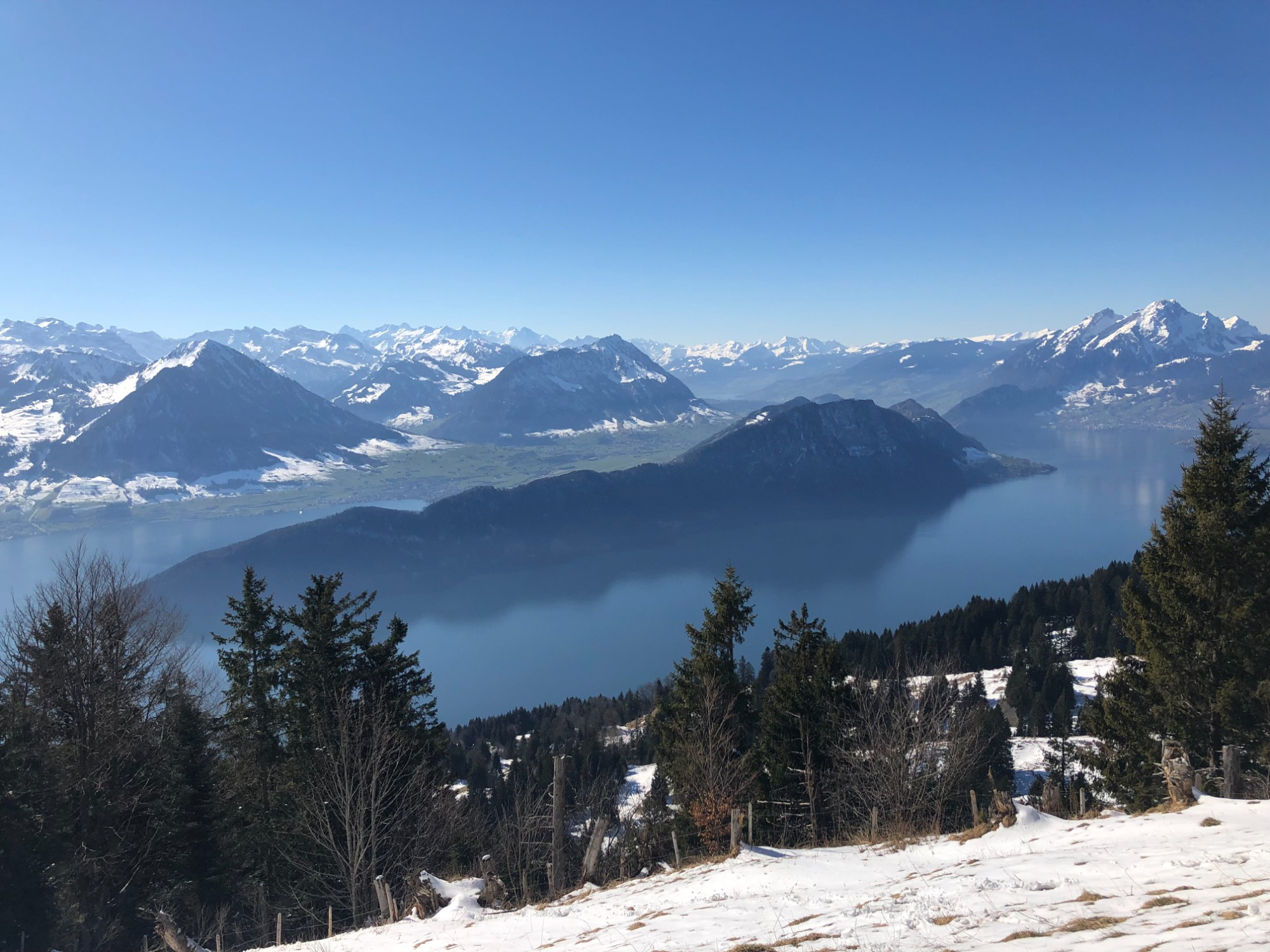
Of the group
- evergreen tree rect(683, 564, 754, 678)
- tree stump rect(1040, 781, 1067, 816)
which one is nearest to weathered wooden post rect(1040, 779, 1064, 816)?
tree stump rect(1040, 781, 1067, 816)

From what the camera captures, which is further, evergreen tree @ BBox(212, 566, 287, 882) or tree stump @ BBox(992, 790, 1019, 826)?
evergreen tree @ BBox(212, 566, 287, 882)

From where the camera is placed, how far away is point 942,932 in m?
6.91

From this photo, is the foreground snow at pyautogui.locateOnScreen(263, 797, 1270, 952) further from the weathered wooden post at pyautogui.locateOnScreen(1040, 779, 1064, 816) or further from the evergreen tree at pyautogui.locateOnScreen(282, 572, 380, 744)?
the evergreen tree at pyautogui.locateOnScreen(282, 572, 380, 744)

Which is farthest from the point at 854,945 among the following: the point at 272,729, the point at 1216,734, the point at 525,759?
the point at 525,759

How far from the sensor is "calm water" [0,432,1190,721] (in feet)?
342

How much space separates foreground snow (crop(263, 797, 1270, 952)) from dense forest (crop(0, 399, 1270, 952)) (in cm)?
136

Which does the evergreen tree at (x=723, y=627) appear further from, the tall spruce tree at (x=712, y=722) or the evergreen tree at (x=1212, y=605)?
the evergreen tree at (x=1212, y=605)

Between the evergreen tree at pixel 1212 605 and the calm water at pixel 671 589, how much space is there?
83682 mm

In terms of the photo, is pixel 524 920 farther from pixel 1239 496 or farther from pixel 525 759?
pixel 525 759

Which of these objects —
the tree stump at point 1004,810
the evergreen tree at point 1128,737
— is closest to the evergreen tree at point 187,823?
the tree stump at point 1004,810

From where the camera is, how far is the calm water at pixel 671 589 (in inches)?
4104

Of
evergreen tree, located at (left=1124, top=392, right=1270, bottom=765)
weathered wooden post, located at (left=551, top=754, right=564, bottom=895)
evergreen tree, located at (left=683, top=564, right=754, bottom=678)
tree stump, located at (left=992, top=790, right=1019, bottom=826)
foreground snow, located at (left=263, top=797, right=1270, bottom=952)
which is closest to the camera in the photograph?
foreground snow, located at (left=263, top=797, right=1270, bottom=952)

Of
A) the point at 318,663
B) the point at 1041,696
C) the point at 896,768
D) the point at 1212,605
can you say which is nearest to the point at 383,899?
the point at 318,663

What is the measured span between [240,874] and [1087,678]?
55942mm
